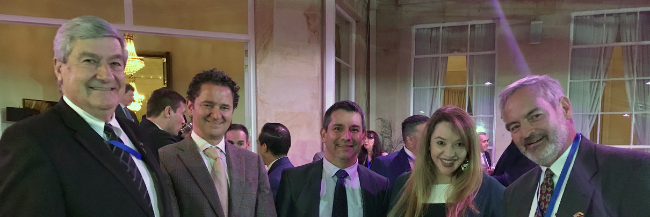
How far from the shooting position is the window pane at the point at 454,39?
7.63 m

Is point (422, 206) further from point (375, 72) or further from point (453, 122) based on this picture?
point (375, 72)

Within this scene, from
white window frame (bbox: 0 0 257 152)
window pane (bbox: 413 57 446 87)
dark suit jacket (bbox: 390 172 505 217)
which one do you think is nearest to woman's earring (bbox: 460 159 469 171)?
dark suit jacket (bbox: 390 172 505 217)

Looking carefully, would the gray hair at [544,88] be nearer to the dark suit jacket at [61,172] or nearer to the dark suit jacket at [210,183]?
the dark suit jacket at [210,183]

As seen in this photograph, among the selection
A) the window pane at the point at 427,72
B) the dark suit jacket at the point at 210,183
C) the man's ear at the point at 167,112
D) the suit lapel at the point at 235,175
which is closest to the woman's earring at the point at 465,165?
the dark suit jacket at the point at 210,183

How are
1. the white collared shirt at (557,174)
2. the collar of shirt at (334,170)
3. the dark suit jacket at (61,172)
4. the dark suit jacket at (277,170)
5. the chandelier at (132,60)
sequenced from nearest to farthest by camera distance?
the dark suit jacket at (61,172), the white collared shirt at (557,174), the collar of shirt at (334,170), the dark suit jacket at (277,170), the chandelier at (132,60)

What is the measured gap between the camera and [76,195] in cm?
106

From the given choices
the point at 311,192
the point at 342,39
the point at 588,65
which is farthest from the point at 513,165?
the point at 588,65

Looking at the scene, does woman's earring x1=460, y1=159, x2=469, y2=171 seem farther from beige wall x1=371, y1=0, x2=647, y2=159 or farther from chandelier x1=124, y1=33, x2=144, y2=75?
beige wall x1=371, y1=0, x2=647, y2=159

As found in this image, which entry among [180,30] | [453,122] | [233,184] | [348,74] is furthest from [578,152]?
[348,74]

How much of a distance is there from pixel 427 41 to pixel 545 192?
6657 mm

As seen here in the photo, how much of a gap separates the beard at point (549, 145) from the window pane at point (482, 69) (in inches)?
252

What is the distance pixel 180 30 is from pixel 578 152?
4.56m

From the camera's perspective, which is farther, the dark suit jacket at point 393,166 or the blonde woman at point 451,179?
the dark suit jacket at point 393,166

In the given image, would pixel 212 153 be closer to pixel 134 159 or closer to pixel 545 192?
pixel 134 159
